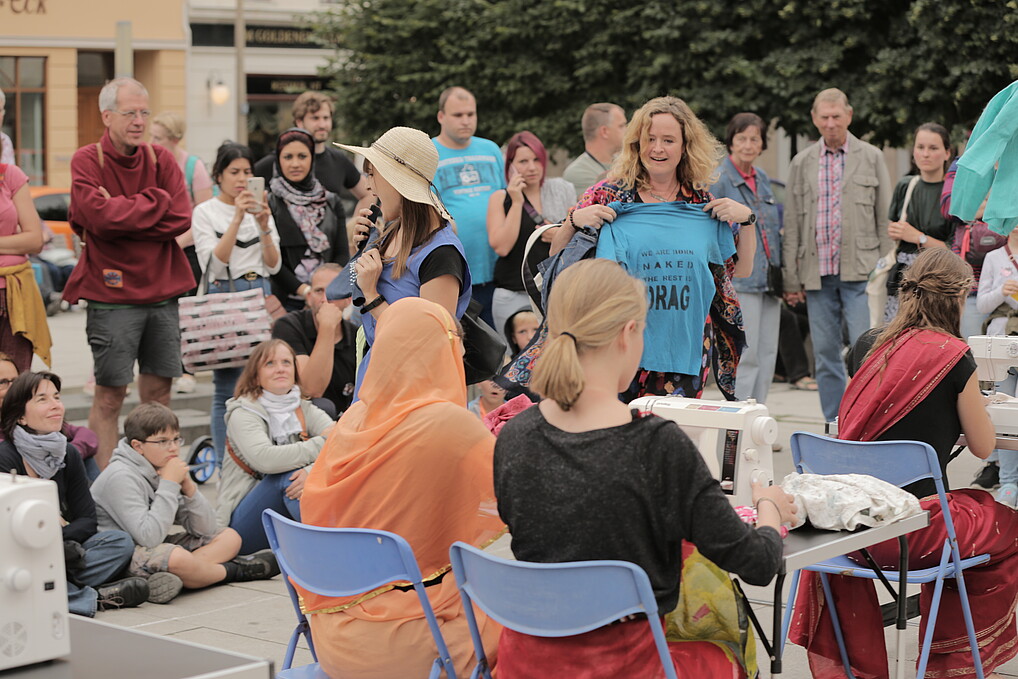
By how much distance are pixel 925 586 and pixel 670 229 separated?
1.58m

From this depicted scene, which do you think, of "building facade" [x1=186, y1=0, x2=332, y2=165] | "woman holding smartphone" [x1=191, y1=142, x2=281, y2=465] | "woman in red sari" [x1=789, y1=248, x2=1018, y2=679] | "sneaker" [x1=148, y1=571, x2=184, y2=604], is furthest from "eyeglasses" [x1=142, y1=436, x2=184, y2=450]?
"building facade" [x1=186, y1=0, x2=332, y2=165]

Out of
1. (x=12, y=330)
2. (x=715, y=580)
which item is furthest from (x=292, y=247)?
(x=715, y=580)

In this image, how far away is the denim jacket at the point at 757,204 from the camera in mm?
7770

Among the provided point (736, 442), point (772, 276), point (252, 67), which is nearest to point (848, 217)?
point (772, 276)

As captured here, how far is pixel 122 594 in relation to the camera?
Result: 5.36m

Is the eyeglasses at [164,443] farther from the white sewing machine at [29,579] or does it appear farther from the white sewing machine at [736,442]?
the white sewing machine at [29,579]

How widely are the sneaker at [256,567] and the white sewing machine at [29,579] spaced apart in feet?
12.4

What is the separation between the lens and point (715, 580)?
312cm

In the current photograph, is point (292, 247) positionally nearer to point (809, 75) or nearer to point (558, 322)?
point (558, 322)

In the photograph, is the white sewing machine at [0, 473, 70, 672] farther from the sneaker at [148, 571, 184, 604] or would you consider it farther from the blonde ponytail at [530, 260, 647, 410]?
the sneaker at [148, 571, 184, 604]

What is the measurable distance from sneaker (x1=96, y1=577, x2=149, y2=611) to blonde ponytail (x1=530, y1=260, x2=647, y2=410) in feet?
10.2

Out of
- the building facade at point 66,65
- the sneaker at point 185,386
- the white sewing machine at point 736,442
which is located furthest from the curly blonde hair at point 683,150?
the building facade at point 66,65

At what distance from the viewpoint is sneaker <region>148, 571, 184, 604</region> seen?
548 cm

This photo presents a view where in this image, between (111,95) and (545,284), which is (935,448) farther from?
(111,95)
